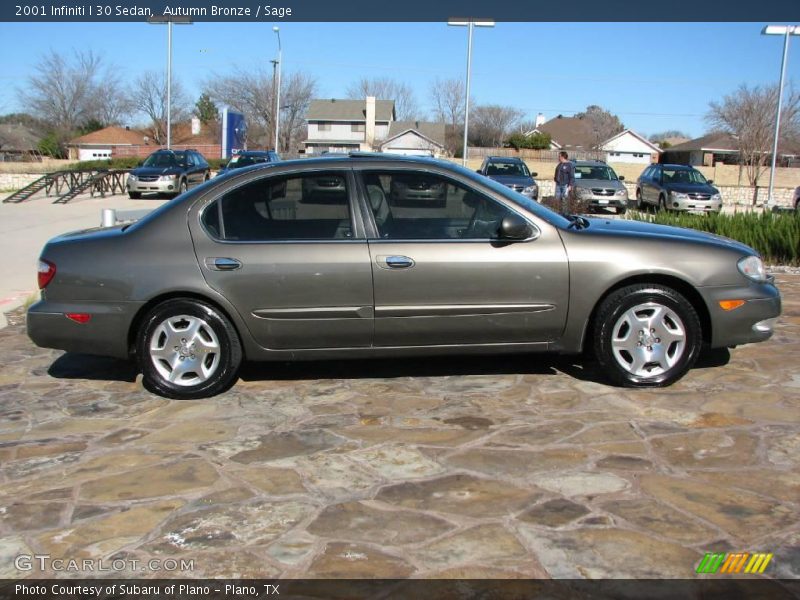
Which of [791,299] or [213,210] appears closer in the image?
[213,210]

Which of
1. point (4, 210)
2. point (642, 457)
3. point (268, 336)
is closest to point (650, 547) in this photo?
point (642, 457)

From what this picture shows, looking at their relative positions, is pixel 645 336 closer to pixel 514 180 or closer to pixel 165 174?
pixel 514 180

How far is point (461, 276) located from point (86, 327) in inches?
101

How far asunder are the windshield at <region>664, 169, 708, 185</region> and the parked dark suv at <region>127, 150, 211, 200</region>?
49.0ft

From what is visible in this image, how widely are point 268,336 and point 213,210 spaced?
37.6 inches

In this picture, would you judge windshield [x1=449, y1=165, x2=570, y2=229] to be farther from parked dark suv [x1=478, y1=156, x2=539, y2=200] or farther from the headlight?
parked dark suv [x1=478, y1=156, x2=539, y2=200]

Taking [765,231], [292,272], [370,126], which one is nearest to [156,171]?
[765,231]

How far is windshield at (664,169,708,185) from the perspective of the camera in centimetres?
2331

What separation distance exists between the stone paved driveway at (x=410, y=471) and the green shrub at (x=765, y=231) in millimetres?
5385

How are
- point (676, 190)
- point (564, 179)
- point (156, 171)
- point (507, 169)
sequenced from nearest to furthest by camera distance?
point (564, 179) → point (676, 190) → point (507, 169) → point (156, 171)

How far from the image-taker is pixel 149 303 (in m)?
5.15

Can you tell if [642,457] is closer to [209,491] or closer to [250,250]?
[209,491]

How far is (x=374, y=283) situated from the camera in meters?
5.08

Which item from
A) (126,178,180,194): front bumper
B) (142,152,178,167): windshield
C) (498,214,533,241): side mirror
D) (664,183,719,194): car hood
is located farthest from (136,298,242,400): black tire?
(142,152,178,167): windshield
